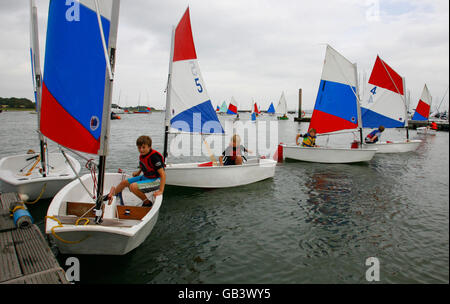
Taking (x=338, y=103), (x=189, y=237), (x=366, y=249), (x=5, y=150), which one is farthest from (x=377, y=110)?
(x=5, y=150)

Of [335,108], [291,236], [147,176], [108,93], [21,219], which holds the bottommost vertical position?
[291,236]

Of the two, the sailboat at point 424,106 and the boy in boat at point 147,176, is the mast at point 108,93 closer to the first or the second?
the boy in boat at point 147,176

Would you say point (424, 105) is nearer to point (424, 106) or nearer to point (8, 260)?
point (424, 106)

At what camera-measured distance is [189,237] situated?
6.11m

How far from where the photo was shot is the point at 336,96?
15.6 meters

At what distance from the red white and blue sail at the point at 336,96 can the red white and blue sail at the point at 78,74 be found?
1398cm

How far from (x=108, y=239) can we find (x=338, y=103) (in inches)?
593

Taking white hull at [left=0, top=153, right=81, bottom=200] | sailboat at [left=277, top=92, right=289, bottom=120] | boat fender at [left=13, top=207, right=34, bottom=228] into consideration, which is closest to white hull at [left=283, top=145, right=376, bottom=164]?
white hull at [left=0, top=153, right=81, bottom=200]

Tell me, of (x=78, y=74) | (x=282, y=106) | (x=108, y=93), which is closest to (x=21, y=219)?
(x=78, y=74)

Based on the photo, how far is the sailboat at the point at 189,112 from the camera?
29.3 feet

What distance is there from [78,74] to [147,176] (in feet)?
8.56

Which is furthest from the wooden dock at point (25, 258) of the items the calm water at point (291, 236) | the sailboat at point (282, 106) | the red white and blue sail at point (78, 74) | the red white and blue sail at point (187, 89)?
the sailboat at point (282, 106)
